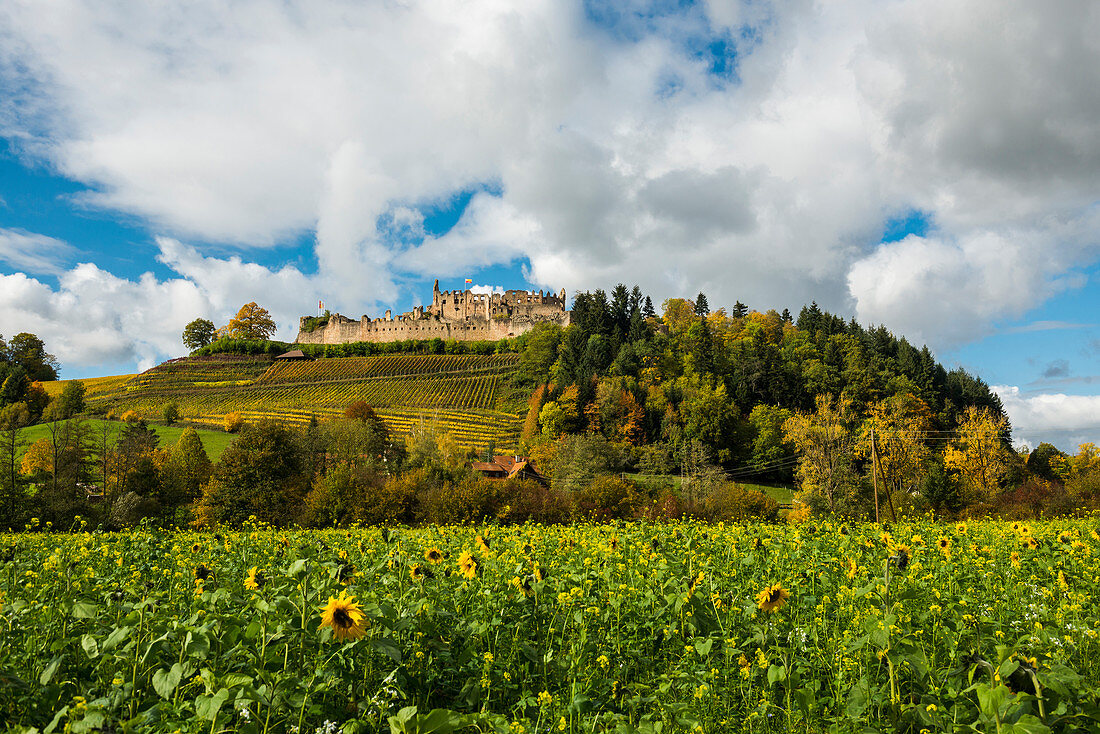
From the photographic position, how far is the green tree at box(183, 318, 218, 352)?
125375 millimetres

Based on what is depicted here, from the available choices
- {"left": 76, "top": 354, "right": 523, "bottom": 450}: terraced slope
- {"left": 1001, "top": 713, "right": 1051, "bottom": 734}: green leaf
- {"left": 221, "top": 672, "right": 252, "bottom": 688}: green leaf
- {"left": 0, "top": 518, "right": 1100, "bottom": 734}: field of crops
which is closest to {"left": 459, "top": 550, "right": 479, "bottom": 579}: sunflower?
{"left": 0, "top": 518, "right": 1100, "bottom": 734}: field of crops

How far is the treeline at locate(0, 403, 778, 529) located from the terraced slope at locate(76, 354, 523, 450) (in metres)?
31.2

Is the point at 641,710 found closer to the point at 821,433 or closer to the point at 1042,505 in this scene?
the point at 1042,505

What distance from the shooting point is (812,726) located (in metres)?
4.28

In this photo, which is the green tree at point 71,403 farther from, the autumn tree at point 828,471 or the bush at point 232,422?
the autumn tree at point 828,471

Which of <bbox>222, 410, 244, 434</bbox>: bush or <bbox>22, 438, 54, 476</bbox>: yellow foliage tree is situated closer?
<bbox>22, 438, 54, 476</bbox>: yellow foliage tree

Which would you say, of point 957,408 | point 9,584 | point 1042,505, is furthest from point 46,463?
point 957,408

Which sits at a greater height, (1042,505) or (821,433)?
(821,433)

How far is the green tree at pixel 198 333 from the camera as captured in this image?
12538cm

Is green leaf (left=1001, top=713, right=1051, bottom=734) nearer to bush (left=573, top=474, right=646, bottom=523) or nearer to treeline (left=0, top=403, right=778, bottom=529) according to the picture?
treeline (left=0, top=403, right=778, bottom=529)

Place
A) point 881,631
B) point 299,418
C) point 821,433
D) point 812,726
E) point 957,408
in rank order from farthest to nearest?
point 957,408
point 299,418
point 821,433
point 812,726
point 881,631

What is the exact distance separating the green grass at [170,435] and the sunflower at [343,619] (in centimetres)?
6188

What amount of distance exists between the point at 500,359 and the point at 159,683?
377 ft

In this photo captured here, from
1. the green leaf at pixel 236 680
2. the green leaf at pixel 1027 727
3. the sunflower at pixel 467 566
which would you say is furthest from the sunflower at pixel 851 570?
the green leaf at pixel 236 680
